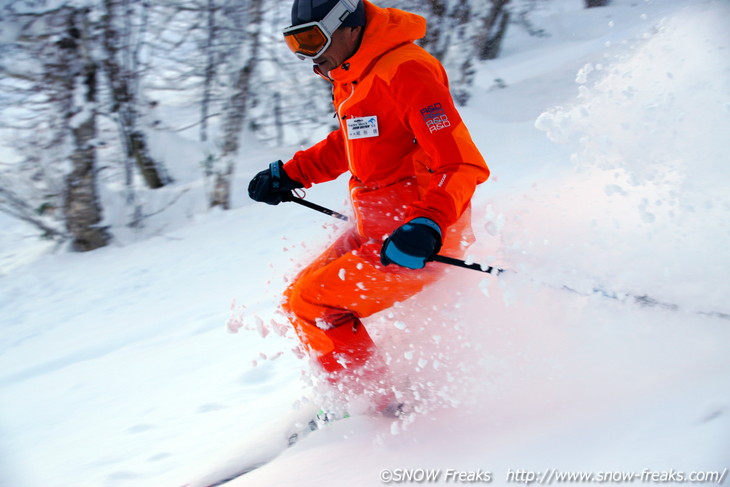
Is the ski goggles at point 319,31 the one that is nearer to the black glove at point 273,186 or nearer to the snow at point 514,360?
the black glove at point 273,186

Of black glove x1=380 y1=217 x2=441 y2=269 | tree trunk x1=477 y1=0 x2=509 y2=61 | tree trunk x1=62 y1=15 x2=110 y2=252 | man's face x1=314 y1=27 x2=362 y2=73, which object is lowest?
tree trunk x1=62 y1=15 x2=110 y2=252

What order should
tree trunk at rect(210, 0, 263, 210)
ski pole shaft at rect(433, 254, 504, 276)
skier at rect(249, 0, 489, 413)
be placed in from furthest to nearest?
tree trunk at rect(210, 0, 263, 210)
ski pole shaft at rect(433, 254, 504, 276)
skier at rect(249, 0, 489, 413)

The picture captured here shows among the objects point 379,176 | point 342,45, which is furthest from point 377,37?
point 379,176

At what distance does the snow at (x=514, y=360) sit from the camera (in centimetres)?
174

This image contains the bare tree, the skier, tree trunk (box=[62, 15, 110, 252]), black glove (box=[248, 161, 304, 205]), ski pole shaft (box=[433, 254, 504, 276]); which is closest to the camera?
the skier

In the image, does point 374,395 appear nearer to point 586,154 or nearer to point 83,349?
point 586,154

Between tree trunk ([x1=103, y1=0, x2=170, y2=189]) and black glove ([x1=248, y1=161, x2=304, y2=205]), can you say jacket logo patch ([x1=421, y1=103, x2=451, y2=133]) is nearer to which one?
black glove ([x1=248, y1=161, x2=304, y2=205])

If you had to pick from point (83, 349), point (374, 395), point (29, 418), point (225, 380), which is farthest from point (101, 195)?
point (374, 395)

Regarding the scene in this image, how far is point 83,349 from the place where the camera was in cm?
348

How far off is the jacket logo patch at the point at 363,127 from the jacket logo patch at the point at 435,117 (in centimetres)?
23

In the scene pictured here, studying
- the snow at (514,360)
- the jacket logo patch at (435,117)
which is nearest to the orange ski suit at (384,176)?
the jacket logo patch at (435,117)

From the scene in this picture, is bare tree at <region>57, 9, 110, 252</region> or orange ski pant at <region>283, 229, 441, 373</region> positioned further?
bare tree at <region>57, 9, 110, 252</region>

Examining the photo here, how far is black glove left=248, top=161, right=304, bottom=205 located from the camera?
2707 millimetres

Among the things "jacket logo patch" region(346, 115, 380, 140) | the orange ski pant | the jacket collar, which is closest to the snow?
the orange ski pant
